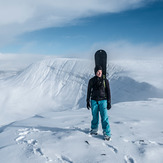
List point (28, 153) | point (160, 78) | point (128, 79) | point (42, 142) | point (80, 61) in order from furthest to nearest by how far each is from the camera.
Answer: point (80, 61) < point (128, 79) < point (160, 78) < point (42, 142) < point (28, 153)

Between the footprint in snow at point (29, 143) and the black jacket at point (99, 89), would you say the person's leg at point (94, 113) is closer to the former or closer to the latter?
the black jacket at point (99, 89)

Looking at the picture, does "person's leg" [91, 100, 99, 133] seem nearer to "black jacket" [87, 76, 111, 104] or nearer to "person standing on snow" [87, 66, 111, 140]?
"person standing on snow" [87, 66, 111, 140]

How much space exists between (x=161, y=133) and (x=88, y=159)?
2878mm

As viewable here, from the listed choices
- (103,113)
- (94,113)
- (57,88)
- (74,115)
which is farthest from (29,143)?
(57,88)

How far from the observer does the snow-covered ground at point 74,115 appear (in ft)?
13.5

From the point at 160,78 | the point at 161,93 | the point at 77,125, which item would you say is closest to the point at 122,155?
the point at 77,125

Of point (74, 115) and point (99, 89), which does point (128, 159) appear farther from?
point (74, 115)

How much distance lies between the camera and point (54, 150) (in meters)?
4.22

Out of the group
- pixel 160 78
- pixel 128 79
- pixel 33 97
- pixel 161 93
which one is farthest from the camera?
pixel 33 97

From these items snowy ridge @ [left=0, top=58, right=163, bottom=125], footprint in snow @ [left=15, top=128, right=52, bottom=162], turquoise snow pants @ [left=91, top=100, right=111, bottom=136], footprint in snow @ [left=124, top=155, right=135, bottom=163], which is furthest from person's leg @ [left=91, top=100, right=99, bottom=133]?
snowy ridge @ [left=0, top=58, right=163, bottom=125]

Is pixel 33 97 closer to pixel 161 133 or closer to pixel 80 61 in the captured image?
pixel 80 61

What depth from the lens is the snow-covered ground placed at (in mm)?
4113

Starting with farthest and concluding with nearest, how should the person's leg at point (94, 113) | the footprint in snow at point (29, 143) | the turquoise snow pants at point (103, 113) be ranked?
the person's leg at point (94, 113), the turquoise snow pants at point (103, 113), the footprint in snow at point (29, 143)

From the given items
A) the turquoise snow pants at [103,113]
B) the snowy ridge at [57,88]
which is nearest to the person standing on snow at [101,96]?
the turquoise snow pants at [103,113]
